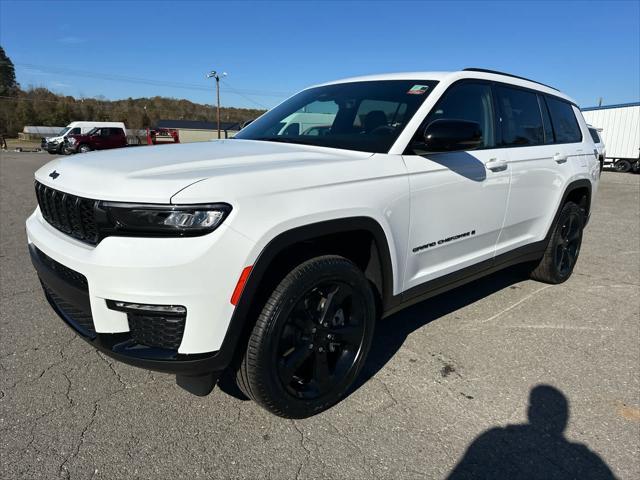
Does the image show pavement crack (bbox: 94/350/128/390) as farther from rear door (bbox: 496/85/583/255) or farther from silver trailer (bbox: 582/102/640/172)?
silver trailer (bbox: 582/102/640/172)

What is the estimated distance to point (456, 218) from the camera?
3039 millimetres

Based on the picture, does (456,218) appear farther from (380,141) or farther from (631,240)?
(631,240)

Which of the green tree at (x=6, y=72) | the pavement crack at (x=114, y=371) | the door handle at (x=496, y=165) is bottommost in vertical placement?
the pavement crack at (x=114, y=371)

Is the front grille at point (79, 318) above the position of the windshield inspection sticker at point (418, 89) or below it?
below

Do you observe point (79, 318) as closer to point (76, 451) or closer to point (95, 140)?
point (76, 451)

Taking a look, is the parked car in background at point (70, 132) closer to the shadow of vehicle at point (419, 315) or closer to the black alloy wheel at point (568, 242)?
the shadow of vehicle at point (419, 315)

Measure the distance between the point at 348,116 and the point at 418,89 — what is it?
500mm

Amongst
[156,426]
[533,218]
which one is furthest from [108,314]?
[533,218]

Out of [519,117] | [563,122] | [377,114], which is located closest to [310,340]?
[377,114]

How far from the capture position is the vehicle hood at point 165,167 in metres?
1.94

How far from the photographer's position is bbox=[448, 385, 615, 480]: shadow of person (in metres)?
2.14

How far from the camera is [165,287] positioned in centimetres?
188

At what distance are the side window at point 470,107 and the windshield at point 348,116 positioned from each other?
0.14 metres

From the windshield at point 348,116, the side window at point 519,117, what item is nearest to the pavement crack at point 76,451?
the windshield at point 348,116
